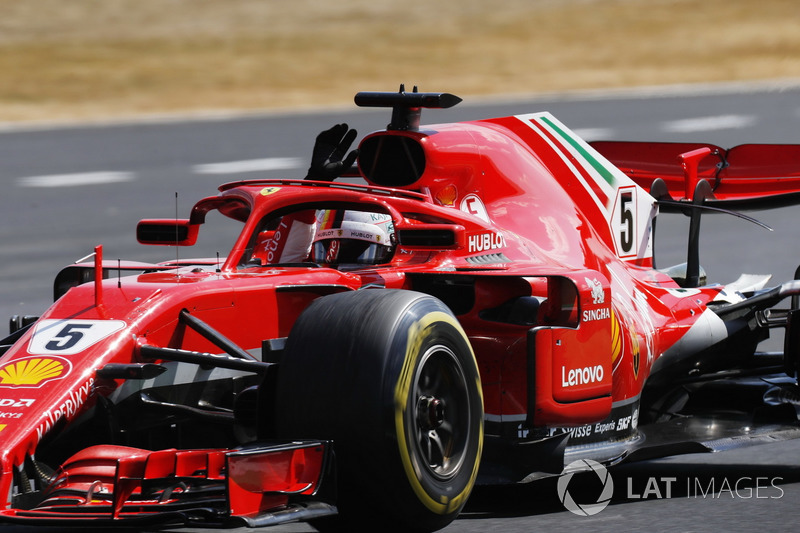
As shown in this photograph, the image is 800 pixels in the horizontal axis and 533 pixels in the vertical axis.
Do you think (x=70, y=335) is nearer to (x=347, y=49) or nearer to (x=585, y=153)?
(x=585, y=153)

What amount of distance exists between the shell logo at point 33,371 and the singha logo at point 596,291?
222cm

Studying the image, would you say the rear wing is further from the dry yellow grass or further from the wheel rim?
the dry yellow grass

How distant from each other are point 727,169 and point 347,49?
17.5 meters

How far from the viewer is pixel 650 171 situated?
8.75 m

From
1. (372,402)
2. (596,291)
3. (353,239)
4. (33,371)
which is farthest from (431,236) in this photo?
(33,371)

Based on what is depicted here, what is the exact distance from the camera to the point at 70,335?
5.14 meters

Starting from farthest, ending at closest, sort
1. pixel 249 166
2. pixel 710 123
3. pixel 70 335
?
1. pixel 710 123
2. pixel 249 166
3. pixel 70 335

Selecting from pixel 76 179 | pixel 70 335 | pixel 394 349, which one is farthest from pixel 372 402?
pixel 76 179

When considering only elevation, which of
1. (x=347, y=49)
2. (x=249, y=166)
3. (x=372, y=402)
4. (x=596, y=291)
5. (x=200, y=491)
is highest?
(x=347, y=49)

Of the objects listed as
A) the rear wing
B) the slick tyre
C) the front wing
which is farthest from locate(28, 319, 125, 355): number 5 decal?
the rear wing

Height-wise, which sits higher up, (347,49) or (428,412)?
(347,49)

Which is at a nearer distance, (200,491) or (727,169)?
(200,491)

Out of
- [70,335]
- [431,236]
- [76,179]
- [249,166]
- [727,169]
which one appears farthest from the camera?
[249,166]

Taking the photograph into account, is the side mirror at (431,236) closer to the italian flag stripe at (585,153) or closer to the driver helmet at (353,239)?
the driver helmet at (353,239)
